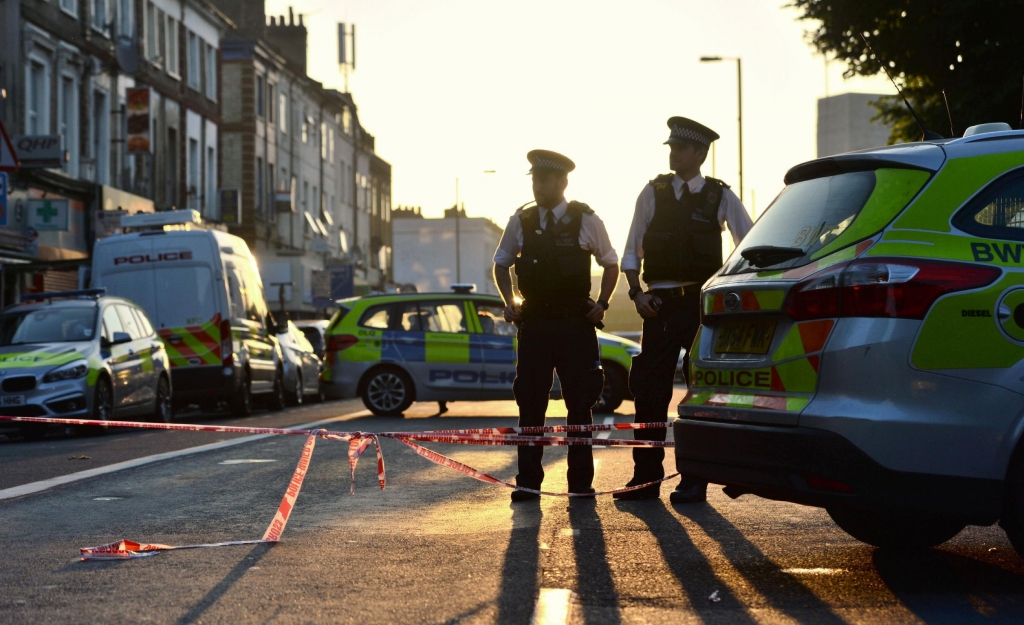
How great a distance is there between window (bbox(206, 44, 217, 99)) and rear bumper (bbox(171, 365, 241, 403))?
27.5 meters

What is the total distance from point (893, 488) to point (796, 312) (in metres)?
0.75

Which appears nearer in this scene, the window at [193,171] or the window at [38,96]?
the window at [38,96]

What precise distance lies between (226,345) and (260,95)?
1367 inches

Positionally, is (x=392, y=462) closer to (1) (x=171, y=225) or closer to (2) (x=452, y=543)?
(2) (x=452, y=543)

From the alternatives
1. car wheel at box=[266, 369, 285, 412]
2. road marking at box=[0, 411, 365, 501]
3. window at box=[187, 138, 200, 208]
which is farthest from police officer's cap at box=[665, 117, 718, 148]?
window at box=[187, 138, 200, 208]

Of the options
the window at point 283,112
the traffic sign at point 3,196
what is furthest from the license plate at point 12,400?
the window at point 283,112

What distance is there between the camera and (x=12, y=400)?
1579 centimetres

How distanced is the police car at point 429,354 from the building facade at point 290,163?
28367 millimetres

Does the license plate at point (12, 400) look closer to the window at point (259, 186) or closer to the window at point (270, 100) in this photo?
the window at point (259, 186)

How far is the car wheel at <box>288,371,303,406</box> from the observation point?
26406 mm

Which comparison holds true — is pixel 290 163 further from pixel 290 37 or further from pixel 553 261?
pixel 553 261

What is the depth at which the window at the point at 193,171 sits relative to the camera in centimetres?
4472

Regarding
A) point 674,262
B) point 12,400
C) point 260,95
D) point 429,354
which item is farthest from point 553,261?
point 260,95

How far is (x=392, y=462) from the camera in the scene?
11.5 metres
